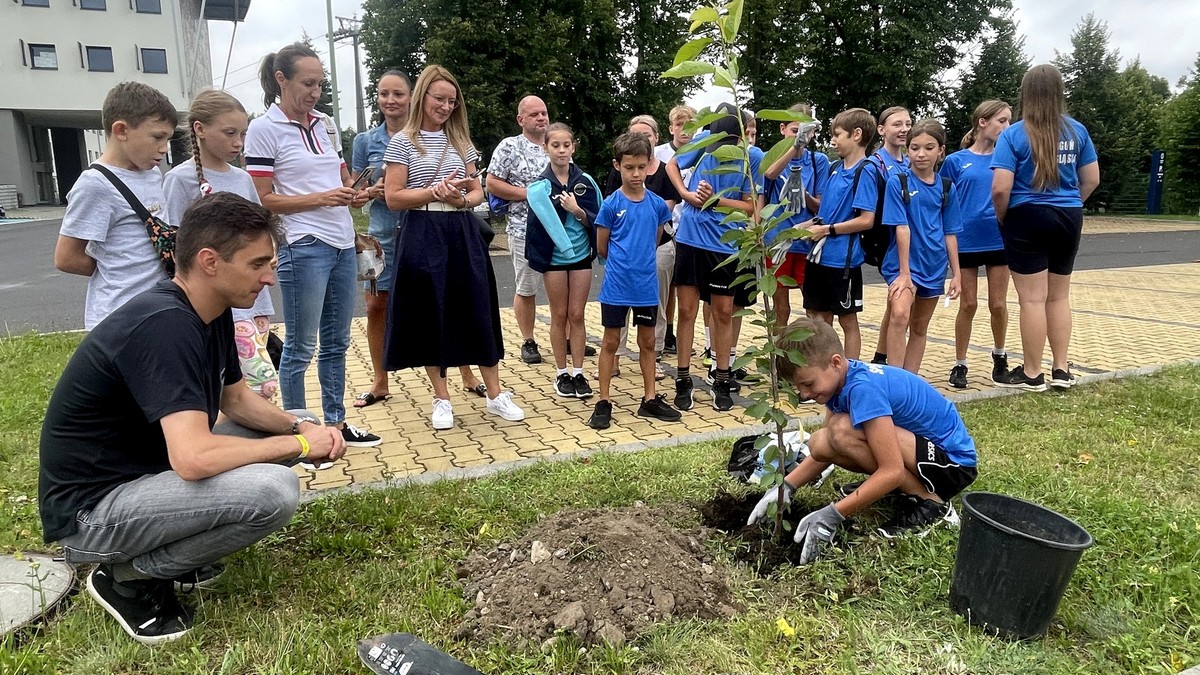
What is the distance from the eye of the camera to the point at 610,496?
3.58 meters

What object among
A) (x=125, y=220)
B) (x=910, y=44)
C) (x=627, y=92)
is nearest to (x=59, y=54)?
(x=627, y=92)

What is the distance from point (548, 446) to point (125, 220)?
95.9 inches

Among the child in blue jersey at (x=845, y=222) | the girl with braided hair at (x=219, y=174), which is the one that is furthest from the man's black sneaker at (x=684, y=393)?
the girl with braided hair at (x=219, y=174)

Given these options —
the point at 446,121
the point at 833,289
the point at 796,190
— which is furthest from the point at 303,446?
the point at 796,190

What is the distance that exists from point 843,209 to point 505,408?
2.65 m

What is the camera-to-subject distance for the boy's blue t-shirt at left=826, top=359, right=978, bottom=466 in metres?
2.92

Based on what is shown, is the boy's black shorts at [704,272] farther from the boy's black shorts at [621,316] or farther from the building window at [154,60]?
the building window at [154,60]

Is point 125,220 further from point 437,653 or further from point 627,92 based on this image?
point 627,92

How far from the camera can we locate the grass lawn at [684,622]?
2.41 metres

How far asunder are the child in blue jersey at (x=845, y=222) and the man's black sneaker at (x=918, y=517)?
1991 millimetres

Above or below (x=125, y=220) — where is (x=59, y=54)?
above

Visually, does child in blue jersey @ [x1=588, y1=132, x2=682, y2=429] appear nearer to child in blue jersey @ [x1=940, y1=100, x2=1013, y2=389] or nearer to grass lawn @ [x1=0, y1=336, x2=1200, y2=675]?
grass lawn @ [x1=0, y1=336, x2=1200, y2=675]

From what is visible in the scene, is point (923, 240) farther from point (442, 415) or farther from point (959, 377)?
point (442, 415)

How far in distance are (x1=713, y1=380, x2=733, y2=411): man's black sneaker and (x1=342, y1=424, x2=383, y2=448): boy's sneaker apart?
Answer: 2276 millimetres
